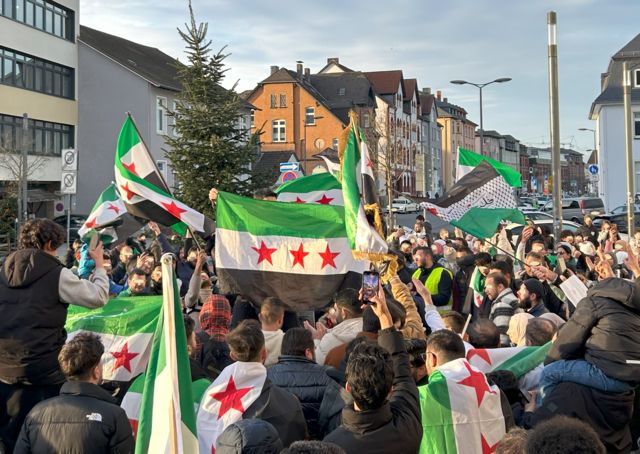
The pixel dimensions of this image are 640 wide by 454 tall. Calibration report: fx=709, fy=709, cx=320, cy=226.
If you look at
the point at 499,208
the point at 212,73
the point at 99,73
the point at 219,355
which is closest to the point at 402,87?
the point at 99,73

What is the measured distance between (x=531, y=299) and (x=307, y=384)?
11.5 feet

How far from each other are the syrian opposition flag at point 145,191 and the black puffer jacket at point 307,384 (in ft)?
12.7

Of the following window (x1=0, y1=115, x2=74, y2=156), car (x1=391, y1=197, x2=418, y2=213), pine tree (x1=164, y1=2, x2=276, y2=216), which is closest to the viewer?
pine tree (x1=164, y1=2, x2=276, y2=216)

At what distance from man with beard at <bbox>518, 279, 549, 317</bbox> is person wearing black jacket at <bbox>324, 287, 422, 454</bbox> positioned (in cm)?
383

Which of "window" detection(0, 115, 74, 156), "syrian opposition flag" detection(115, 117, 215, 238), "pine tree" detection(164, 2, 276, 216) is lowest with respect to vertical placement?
"syrian opposition flag" detection(115, 117, 215, 238)

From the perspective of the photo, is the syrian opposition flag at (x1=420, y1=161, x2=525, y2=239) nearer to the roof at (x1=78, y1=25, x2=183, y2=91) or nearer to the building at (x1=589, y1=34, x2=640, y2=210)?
the roof at (x1=78, y1=25, x2=183, y2=91)

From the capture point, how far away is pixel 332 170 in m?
10.5

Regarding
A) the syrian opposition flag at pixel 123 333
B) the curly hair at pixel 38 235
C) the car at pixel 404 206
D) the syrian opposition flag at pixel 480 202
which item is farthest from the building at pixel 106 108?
the curly hair at pixel 38 235

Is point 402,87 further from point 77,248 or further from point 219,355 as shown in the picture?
point 219,355

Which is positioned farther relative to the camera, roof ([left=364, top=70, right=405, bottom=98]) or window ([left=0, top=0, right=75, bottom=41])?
roof ([left=364, top=70, right=405, bottom=98])

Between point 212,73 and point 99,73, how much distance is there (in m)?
25.2

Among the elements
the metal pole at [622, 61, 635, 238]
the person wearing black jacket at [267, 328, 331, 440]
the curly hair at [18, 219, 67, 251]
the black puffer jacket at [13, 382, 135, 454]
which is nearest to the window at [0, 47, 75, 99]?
the metal pole at [622, 61, 635, 238]

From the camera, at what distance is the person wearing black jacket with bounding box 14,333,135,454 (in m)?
3.97

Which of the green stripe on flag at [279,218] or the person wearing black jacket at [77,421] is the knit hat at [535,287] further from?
the person wearing black jacket at [77,421]
